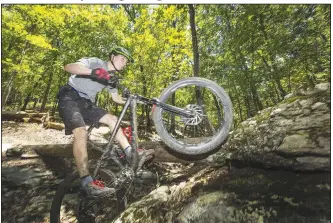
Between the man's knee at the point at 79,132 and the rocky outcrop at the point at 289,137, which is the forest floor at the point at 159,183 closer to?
Result: the rocky outcrop at the point at 289,137

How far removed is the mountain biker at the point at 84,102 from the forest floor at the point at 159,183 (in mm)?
1168

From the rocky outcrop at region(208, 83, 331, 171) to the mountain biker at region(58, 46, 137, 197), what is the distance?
1.81 m

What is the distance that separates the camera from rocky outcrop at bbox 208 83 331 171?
315 centimetres

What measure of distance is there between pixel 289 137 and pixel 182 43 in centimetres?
Answer: 264

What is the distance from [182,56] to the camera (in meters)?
4.83

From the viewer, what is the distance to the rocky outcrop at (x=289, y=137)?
315 centimetres

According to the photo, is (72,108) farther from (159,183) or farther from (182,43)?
(182,43)

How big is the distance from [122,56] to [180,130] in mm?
1756

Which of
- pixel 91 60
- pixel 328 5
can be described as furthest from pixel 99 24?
pixel 328 5

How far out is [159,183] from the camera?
166 inches

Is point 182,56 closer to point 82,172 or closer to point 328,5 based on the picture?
point 328,5

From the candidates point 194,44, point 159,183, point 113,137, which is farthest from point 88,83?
point 194,44

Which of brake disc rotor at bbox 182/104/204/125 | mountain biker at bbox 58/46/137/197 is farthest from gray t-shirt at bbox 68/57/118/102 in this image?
brake disc rotor at bbox 182/104/204/125

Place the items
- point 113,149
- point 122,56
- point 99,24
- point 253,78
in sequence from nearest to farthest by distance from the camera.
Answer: point 122,56, point 113,149, point 99,24, point 253,78
